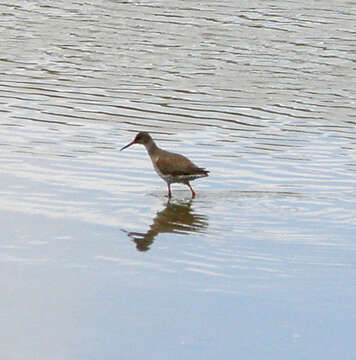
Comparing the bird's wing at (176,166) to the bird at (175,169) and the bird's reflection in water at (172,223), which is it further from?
the bird's reflection in water at (172,223)

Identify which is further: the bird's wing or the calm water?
the bird's wing

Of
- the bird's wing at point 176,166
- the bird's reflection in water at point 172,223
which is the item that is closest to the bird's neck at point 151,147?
the bird's wing at point 176,166

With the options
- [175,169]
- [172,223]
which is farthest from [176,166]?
[172,223]

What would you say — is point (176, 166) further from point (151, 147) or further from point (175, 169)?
point (151, 147)

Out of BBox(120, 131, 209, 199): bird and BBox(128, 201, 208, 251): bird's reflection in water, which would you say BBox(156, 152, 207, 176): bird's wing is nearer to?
BBox(120, 131, 209, 199): bird

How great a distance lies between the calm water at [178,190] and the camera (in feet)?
30.5

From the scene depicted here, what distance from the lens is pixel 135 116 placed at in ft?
60.6

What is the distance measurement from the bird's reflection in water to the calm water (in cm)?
3

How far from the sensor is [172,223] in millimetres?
12953

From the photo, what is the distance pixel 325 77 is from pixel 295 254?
10.8 metres

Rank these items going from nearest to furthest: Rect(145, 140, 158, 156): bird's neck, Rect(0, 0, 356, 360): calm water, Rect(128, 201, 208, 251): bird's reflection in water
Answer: Rect(0, 0, 356, 360): calm water, Rect(128, 201, 208, 251): bird's reflection in water, Rect(145, 140, 158, 156): bird's neck

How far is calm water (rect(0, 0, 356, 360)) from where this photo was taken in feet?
30.5

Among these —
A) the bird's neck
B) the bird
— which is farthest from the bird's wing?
the bird's neck

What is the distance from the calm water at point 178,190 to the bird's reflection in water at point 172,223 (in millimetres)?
34
